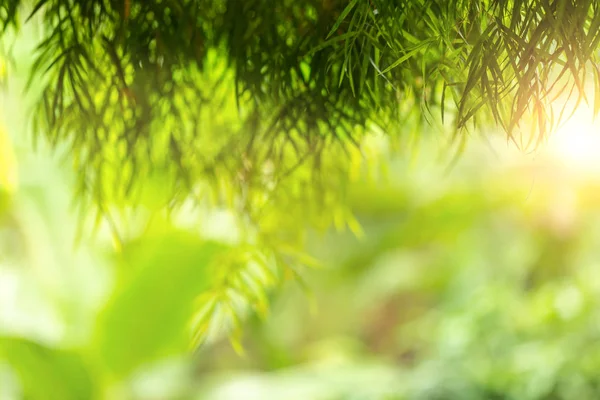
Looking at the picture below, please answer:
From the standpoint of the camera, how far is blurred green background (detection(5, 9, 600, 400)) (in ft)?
3.76

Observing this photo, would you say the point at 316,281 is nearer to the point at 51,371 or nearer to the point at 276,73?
the point at 51,371

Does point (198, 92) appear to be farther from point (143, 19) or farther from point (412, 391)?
point (412, 391)

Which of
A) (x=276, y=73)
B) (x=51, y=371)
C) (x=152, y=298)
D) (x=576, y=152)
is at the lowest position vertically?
(x=276, y=73)

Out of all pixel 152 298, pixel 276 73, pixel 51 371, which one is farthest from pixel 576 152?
pixel 276 73

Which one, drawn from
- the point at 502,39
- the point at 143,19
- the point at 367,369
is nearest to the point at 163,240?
the point at 367,369

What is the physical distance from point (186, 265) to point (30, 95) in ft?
2.56

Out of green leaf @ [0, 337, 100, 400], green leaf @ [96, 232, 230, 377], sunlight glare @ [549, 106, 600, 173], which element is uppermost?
sunlight glare @ [549, 106, 600, 173]

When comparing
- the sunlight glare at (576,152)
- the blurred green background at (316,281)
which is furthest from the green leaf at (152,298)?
the sunlight glare at (576,152)

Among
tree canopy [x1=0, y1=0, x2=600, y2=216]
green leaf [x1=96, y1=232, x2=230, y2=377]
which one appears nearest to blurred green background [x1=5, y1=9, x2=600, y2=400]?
green leaf [x1=96, y1=232, x2=230, y2=377]

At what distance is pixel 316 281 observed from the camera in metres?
2.91

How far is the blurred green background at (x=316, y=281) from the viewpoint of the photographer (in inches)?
45.1

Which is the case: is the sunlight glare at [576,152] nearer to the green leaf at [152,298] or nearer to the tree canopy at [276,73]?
the green leaf at [152,298]

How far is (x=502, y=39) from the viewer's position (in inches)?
19.2

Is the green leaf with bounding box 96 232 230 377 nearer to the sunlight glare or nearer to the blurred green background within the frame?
the blurred green background
